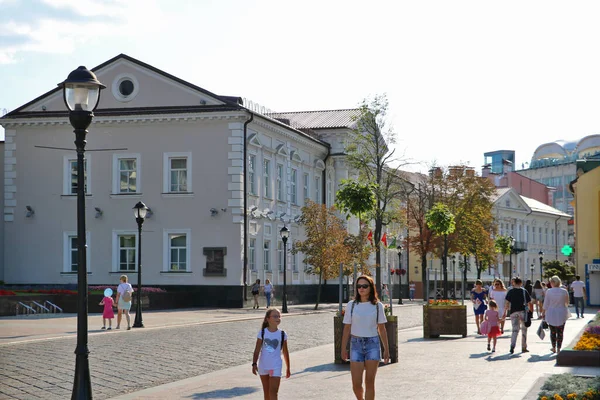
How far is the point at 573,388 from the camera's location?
1113 centimetres

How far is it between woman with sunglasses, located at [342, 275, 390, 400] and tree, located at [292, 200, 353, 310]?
37011 mm

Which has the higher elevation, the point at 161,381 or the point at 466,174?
the point at 466,174

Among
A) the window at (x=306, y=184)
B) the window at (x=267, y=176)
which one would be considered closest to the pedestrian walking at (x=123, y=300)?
the window at (x=267, y=176)

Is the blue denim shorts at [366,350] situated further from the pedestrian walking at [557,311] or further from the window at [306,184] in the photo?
the window at [306,184]

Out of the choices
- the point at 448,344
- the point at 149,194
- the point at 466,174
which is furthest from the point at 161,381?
the point at 466,174

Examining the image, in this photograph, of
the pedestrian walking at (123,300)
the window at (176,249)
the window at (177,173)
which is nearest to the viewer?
A: the pedestrian walking at (123,300)

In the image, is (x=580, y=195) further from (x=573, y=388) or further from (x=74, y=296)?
(x=573, y=388)

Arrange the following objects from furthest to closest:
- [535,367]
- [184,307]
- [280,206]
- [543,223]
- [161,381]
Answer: [543,223] → [280,206] → [184,307] → [535,367] → [161,381]

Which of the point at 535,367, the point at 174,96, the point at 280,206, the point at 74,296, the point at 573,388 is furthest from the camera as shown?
the point at 280,206

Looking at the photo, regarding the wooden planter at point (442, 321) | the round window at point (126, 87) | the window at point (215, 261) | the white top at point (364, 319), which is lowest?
the wooden planter at point (442, 321)

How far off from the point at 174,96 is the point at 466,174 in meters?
32.8

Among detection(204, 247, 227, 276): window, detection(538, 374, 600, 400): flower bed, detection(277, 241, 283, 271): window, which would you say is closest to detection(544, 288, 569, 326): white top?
detection(538, 374, 600, 400): flower bed

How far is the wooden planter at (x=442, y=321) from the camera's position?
25188mm

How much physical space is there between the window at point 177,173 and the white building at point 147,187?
2.0 inches
